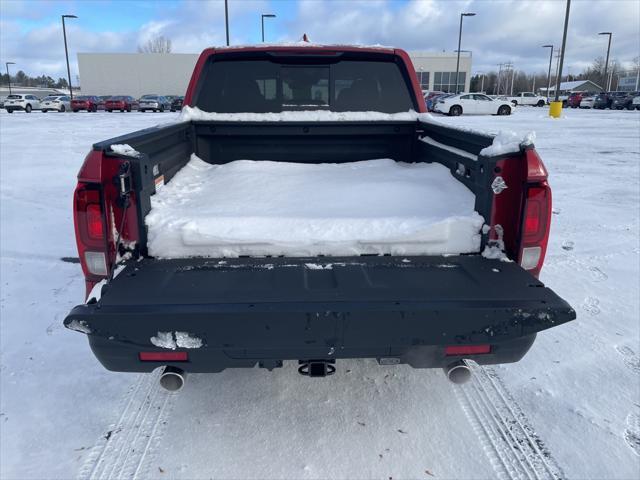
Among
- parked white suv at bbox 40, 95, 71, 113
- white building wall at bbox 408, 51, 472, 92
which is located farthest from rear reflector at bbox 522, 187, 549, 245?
white building wall at bbox 408, 51, 472, 92

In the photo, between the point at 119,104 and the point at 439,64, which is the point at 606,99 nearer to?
the point at 439,64

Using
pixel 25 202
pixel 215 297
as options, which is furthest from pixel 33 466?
pixel 25 202

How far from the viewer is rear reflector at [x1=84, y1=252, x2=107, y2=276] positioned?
2512 millimetres

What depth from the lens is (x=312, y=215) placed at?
→ 290cm

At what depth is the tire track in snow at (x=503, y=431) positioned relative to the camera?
2.43 meters

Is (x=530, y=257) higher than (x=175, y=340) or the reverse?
higher

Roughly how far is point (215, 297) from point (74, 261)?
382 centimetres

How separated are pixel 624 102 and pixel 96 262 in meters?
49.2

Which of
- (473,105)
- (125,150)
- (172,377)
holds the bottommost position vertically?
(172,377)

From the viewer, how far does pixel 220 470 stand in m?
2.44

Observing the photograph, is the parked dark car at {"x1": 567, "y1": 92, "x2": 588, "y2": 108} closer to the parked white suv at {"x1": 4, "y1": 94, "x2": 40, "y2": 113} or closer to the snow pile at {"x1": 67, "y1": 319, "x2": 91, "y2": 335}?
the parked white suv at {"x1": 4, "y1": 94, "x2": 40, "y2": 113}

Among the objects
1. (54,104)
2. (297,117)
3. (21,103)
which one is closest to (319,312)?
(297,117)

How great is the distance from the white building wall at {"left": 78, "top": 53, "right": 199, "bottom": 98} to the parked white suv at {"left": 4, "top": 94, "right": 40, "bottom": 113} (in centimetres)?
2401

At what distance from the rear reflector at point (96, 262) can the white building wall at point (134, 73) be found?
217 feet
